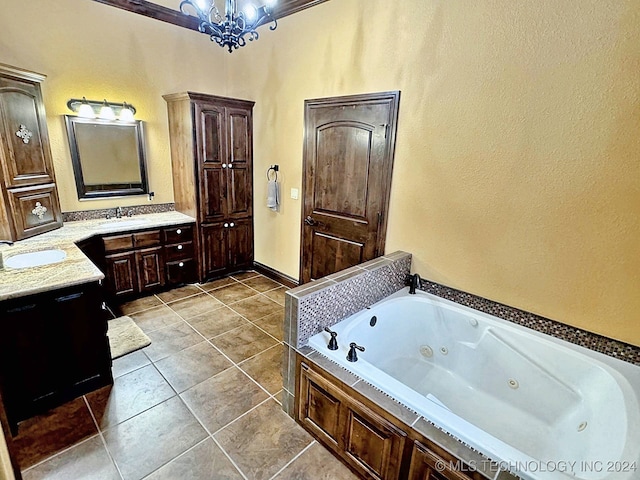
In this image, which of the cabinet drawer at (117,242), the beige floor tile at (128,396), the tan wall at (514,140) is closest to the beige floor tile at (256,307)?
the beige floor tile at (128,396)

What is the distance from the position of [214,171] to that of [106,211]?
4.17 feet

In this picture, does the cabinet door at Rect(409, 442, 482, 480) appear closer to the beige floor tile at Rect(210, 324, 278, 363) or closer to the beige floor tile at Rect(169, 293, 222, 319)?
the beige floor tile at Rect(210, 324, 278, 363)

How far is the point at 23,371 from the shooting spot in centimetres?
189

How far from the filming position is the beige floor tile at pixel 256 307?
11.1 ft

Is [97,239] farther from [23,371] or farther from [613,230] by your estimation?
[613,230]

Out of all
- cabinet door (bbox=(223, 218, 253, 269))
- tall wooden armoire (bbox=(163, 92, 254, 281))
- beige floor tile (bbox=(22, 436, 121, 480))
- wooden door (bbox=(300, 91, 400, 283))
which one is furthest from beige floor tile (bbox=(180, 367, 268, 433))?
cabinet door (bbox=(223, 218, 253, 269))

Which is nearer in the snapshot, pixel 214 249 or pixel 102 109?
pixel 102 109

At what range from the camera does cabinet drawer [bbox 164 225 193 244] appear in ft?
11.9

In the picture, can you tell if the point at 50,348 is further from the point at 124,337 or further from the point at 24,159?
the point at 24,159

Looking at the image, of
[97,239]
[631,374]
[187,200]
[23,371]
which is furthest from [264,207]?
[631,374]

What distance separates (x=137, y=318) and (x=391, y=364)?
8.14ft

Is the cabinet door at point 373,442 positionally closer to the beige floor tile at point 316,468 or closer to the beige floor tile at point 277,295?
the beige floor tile at point 316,468

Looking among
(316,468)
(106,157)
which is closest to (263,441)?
(316,468)

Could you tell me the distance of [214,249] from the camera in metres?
4.08
